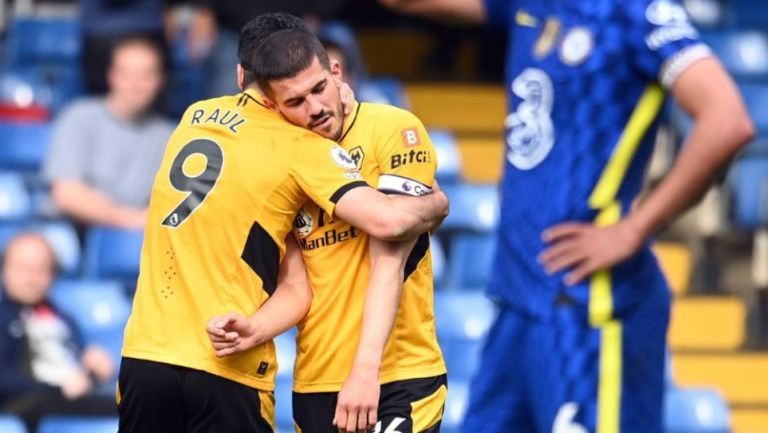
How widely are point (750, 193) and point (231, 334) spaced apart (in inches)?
206

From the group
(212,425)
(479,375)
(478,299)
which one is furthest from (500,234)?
(478,299)

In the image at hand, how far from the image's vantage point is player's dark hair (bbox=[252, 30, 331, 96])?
3619 mm

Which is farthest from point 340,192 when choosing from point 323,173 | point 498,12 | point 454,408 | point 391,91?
point 391,91

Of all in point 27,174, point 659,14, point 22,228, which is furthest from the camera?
point 27,174

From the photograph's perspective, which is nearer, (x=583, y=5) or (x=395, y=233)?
(x=395, y=233)

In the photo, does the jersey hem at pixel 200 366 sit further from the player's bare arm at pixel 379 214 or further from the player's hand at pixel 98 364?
the player's hand at pixel 98 364

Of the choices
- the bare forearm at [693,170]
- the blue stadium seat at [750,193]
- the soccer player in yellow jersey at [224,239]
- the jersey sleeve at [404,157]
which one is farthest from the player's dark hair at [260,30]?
the blue stadium seat at [750,193]

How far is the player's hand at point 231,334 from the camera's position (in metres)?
3.60

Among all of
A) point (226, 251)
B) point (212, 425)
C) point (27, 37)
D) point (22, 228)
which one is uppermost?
point (27, 37)

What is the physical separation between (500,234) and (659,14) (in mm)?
706

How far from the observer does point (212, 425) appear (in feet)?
12.2

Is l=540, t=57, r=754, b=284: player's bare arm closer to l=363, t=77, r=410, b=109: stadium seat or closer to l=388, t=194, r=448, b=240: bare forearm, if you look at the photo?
l=388, t=194, r=448, b=240: bare forearm

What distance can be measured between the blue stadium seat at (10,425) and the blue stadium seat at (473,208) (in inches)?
99.4

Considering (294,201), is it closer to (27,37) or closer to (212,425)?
(212,425)
